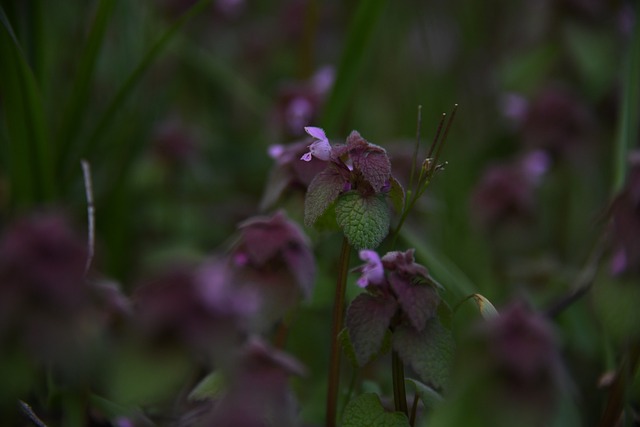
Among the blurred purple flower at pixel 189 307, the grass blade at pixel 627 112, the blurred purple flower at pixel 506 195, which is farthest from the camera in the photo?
the blurred purple flower at pixel 506 195

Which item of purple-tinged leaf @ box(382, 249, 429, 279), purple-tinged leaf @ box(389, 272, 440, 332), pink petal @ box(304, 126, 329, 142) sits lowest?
purple-tinged leaf @ box(389, 272, 440, 332)

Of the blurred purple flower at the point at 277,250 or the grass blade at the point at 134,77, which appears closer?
the blurred purple flower at the point at 277,250

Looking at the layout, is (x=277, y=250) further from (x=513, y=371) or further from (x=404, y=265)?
(x=513, y=371)

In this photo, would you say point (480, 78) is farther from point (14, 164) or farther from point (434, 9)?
point (14, 164)

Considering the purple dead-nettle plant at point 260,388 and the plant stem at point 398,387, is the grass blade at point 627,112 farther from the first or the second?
the purple dead-nettle plant at point 260,388

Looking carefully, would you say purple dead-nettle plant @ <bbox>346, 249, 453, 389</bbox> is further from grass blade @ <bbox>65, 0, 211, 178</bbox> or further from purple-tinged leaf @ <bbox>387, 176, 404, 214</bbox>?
grass blade @ <bbox>65, 0, 211, 178</bbox>

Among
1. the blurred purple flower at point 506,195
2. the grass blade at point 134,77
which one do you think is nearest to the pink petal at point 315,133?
the grass blade at point 134,77

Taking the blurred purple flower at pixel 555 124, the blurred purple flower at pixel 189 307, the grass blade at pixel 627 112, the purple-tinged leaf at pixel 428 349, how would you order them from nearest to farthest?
the blurred purple flower at pixel 189 307 → the purple-tinged leaf at pixel 428 349 → the grass blade at pixel 627 112 → the blurred purple flower at pixel 555 124

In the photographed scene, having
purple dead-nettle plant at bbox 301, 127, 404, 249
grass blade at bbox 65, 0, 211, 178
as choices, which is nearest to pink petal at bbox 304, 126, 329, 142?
purple dead-nettle plant at bbox 301, 127, 404, 249
